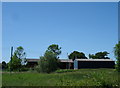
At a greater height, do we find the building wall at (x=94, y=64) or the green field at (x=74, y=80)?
the building wall at (x=94, y=64)

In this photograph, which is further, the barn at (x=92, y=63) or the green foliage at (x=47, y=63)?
the barn at (x=92, y=63)

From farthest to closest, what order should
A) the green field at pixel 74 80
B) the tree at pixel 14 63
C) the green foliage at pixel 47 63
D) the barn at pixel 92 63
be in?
the barn at pixel 92 63, the tree at pixel 14 63, the green foliage at pixel 47 63, the green field at pixel 74 80

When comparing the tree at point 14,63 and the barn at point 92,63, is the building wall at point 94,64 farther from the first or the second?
the tree at point 14,63

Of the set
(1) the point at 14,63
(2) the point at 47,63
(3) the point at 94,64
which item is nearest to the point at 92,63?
(3) the point at 94,64

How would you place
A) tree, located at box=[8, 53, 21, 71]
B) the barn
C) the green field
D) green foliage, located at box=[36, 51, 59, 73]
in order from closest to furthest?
the green field < green foliage, located at box=[36, 51, 59, 73] < tree, located at box=[8, 53, 21, 71] < the barn

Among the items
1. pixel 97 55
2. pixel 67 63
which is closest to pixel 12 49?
pixel 67 63

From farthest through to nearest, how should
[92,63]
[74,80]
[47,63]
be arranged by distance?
[92,63] < [47,63] < [74,80]

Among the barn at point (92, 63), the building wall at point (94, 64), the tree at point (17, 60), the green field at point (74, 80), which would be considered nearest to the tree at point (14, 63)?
the tree at point (17, 60)

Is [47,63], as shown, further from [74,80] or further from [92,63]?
[74,80]

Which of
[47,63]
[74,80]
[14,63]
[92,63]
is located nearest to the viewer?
[74,80]

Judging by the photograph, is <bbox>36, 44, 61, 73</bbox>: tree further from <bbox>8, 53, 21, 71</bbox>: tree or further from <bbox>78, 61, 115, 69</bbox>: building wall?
<bbox>78, 61, 115, 69</bbox>: building wall

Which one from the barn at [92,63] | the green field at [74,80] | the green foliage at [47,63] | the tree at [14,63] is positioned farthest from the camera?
the barn at [92,63]

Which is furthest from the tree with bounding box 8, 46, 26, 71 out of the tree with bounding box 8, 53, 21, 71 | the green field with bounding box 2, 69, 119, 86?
the green field with bounding box 2, 69, 119, 86

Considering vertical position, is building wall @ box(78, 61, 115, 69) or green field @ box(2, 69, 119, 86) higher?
building wall @ box(78, 61, 115, 69)
